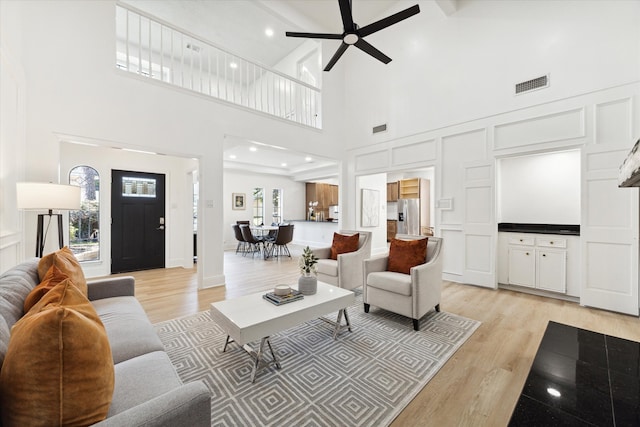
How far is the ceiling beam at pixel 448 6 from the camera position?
4238 millimetres

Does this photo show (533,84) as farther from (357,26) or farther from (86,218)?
(86,218)

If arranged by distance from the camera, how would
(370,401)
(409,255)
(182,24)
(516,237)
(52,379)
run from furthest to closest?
(182,24)
(516,237)
(409,255)
(370,401)
(52,379)

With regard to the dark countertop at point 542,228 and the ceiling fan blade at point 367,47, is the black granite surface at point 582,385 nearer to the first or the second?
the dark countertop at point 542,228

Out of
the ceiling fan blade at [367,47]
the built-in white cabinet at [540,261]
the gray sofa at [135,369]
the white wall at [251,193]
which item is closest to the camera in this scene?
the gray sofa at [135,369]

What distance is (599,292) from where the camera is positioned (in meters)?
3.21

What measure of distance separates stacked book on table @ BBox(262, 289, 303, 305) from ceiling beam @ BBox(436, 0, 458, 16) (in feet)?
16.3

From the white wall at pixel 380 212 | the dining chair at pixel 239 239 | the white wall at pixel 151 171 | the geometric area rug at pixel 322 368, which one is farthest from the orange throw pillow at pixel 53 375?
the dining chair at pixel 239 239

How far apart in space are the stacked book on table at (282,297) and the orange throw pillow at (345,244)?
1589mm

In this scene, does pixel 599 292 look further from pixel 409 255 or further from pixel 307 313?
pixel 307 313

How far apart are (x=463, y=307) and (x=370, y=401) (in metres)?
2.17

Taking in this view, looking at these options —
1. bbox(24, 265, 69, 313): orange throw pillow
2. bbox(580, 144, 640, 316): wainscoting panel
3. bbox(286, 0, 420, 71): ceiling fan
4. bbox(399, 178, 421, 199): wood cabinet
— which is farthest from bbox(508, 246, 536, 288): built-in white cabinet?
bbox(24, 265, 69, 313): orange throw pillow

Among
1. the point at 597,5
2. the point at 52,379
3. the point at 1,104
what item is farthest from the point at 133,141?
the point at 597,5

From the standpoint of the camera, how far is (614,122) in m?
3.17

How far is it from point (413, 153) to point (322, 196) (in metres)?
5.47
